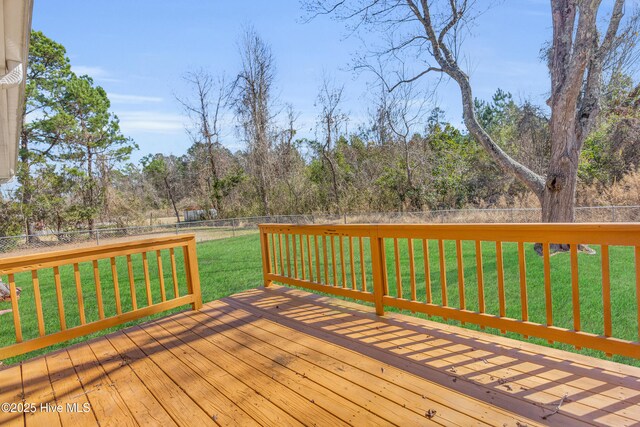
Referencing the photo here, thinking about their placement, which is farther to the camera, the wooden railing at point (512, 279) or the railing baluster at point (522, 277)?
the railing baluster at point (522, 277)

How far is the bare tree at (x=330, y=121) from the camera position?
46.5ft

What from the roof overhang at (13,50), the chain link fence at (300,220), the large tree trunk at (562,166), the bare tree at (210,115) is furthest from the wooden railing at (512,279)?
the bare tree at (210,115)

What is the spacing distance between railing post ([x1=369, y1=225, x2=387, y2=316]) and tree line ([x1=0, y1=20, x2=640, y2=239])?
8353mm

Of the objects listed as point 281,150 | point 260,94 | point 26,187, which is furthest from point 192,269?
point 260,94

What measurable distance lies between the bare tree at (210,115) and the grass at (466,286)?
1007cm

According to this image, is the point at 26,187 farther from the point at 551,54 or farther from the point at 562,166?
the point at 551,54

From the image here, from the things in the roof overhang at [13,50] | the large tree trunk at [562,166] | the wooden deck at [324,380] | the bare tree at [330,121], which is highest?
the bare tree at [330,121]

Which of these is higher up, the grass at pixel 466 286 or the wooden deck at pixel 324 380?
the wooden deck at pixel 324 380

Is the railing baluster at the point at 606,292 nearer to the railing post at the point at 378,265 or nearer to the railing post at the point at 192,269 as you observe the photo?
the railing post at the point at 378,265

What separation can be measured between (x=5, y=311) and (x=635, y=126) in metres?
14.4

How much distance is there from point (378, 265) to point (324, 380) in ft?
4.00

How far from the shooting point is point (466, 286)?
4.54 metres

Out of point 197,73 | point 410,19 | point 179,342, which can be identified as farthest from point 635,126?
point 197,73

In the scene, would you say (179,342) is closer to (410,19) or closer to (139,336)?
(139,336)
